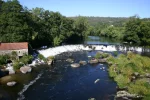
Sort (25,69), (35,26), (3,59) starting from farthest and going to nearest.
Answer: (35,26) < (3,59) < (25,69)

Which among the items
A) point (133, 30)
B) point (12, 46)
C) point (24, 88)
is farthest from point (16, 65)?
point (133, 30)

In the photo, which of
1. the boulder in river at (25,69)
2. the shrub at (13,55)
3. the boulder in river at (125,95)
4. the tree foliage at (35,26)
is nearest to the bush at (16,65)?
the boulder in river at (25,69)

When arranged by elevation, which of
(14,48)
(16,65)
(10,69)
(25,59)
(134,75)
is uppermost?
(14,48)

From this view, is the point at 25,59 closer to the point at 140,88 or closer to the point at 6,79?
the point at 6,79

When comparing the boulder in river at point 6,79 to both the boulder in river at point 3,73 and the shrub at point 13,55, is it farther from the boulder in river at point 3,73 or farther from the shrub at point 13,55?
the shrub at point 13,55

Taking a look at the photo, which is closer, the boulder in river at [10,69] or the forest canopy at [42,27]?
the boulder in river at [10,69]

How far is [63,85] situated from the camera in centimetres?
3616

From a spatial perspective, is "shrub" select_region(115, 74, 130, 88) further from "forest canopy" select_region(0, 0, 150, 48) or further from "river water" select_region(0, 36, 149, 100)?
"forest canopy" select_region(0, 0, 150, 48)

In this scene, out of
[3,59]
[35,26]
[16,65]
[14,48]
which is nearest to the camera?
[16,65]

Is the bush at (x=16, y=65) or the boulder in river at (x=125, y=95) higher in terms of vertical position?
the bush at (x=16, y=65)

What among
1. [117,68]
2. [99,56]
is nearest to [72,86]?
[117,68]

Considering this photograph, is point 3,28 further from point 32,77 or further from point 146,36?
point 146,36

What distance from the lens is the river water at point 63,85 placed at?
31309 millimetres

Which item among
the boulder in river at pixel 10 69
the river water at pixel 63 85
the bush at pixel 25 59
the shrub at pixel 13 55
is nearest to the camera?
the river water at pixel 63 85
